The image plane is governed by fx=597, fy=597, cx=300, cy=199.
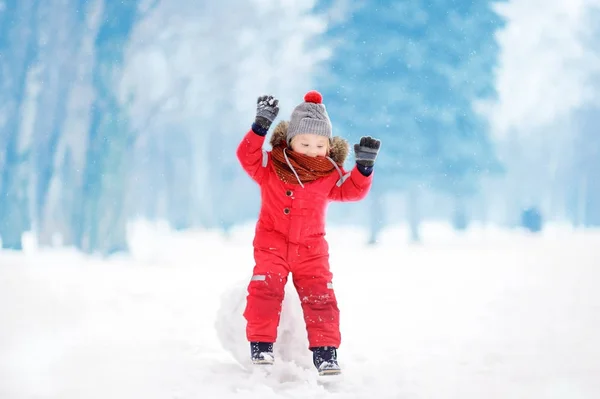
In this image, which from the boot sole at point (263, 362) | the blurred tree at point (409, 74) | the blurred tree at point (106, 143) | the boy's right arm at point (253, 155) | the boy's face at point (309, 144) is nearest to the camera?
the boot sole at point (263, 362)

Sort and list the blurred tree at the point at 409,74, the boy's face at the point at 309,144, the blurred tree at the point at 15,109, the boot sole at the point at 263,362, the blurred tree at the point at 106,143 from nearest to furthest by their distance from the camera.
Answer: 1. the boot sole at the point at 263,362
2. the boy's face at the point at 309,144
3. the blurred tree at the point at 15,109
4. the blurred tree at the point at 106,143
5. the blurred tree at the point at 409,74

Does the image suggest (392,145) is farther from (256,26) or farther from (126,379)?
(126,379)

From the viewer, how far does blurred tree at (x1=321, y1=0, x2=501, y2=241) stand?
264 inches

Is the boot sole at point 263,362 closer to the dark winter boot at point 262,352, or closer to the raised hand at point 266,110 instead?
the dark winter boot at point 262,352

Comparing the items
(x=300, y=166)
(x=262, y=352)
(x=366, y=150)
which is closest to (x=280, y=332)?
(x=262, y=352)

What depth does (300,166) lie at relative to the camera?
1.94m

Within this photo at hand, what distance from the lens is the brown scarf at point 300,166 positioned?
6.32 feet

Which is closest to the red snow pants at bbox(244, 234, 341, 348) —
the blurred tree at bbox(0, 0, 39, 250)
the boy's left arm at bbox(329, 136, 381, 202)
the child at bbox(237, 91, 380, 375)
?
the child at bbox(237, 91, 380, 375)

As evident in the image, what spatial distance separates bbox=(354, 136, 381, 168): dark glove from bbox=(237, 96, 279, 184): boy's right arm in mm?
296

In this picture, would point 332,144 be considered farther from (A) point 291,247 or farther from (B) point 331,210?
(B) point 331,210

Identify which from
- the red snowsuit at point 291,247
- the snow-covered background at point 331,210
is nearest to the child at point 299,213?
the red snowsuit at point 291,247

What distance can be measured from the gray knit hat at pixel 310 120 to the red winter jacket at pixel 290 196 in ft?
0.42

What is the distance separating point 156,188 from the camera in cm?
855

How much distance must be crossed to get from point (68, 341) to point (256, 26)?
451 cm
